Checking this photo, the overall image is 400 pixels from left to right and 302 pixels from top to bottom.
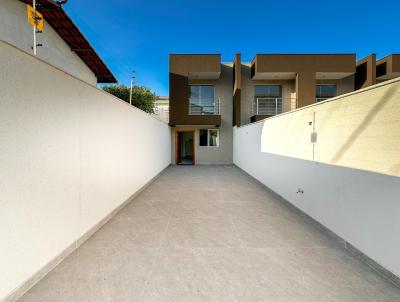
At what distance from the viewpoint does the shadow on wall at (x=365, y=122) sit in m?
2.10

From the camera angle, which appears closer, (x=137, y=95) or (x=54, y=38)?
(x=54, y=38)

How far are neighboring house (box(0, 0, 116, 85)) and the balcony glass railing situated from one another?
208 inches

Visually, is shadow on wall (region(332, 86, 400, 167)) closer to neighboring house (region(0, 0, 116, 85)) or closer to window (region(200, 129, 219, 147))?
neighboring house (region(0, 0, 116, 85))

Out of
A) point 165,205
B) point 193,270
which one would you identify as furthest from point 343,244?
point 165,205

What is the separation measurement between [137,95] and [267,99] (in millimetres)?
10862

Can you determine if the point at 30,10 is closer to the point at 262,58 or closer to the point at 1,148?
the point at 1,148

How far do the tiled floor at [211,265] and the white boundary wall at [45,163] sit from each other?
0.36m

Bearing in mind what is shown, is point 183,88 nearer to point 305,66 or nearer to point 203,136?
point 203,136

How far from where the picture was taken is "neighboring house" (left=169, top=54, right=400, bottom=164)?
1047cm

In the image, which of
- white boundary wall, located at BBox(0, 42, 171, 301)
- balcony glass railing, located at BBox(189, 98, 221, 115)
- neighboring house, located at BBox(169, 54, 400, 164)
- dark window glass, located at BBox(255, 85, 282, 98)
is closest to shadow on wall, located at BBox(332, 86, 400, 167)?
white boundary wall, located at BBox(0, 42, 171, 301)

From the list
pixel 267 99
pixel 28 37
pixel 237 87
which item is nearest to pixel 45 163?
pixel 28 37

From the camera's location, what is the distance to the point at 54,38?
745 centimetres

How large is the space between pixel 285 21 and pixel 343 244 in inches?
566

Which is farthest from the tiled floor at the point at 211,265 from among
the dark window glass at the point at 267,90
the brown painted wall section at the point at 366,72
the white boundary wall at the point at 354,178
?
the brown painted wall section at the point at 366,72
